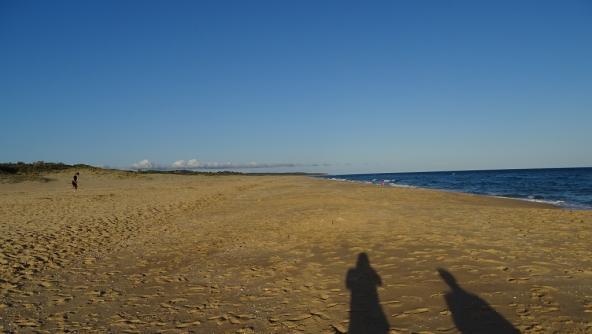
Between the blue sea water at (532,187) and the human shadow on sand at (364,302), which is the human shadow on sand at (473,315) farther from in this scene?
the blue sea water at (532,187)

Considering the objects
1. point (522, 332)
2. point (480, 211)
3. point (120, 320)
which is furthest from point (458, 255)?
point (480, 211)

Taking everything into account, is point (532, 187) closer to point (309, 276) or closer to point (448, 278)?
point (448, 278)

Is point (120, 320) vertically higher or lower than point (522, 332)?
lower

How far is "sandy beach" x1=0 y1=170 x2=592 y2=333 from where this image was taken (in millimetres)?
4707

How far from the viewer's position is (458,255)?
24.2ft

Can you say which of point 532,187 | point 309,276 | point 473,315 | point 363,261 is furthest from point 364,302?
point 532,187

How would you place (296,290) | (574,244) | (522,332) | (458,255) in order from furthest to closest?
(574,244) < (458,255) < (296,290) < (522,332)

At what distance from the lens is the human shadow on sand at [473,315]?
13.7ft

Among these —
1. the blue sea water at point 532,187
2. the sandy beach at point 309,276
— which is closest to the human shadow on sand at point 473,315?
the sandy beach at point 309,276

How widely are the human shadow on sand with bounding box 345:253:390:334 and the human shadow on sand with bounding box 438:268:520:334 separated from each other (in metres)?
0.89

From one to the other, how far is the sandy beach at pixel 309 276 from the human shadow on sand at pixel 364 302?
0.09 ft

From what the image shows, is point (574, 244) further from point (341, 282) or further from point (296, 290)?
point (296, 290)

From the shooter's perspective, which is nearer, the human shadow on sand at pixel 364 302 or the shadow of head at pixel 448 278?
the human shadow on sand at pixel 364 302

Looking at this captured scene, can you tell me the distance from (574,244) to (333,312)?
634 cm
